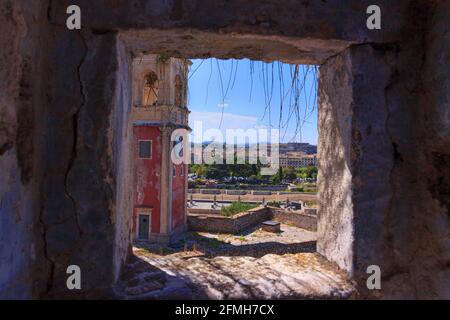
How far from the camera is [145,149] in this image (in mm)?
15398

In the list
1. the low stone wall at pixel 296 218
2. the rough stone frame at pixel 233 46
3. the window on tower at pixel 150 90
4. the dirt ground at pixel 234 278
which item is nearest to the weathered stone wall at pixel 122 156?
the rough stone frame at pixel 233 46

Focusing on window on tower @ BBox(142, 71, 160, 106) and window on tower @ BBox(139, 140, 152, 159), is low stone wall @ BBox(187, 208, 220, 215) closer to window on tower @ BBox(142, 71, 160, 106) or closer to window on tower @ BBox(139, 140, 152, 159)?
window on tower @ BBox(139, 140, 152, 159)

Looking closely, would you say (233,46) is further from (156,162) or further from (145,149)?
(145,149)

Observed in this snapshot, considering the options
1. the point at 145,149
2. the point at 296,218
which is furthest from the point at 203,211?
the point at 145,149

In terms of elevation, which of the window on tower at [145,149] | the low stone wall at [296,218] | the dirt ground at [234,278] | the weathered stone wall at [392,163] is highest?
the window on tower at [145,149]

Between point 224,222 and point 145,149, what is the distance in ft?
19.0

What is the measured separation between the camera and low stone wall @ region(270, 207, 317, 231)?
1886 cm

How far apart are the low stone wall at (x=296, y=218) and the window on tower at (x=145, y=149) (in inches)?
384

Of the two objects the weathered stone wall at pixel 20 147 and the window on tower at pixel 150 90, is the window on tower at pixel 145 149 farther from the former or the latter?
the weathered stone wall at pixel 20 147

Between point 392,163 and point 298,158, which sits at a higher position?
point 298,158

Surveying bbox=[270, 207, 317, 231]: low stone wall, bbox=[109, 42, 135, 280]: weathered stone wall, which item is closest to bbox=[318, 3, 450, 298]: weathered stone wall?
bbox=[109, 42, 135, 280]: weathered stone wall

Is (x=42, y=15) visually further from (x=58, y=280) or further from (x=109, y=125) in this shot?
(x=58, y=280)

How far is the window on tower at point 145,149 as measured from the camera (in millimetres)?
15344
